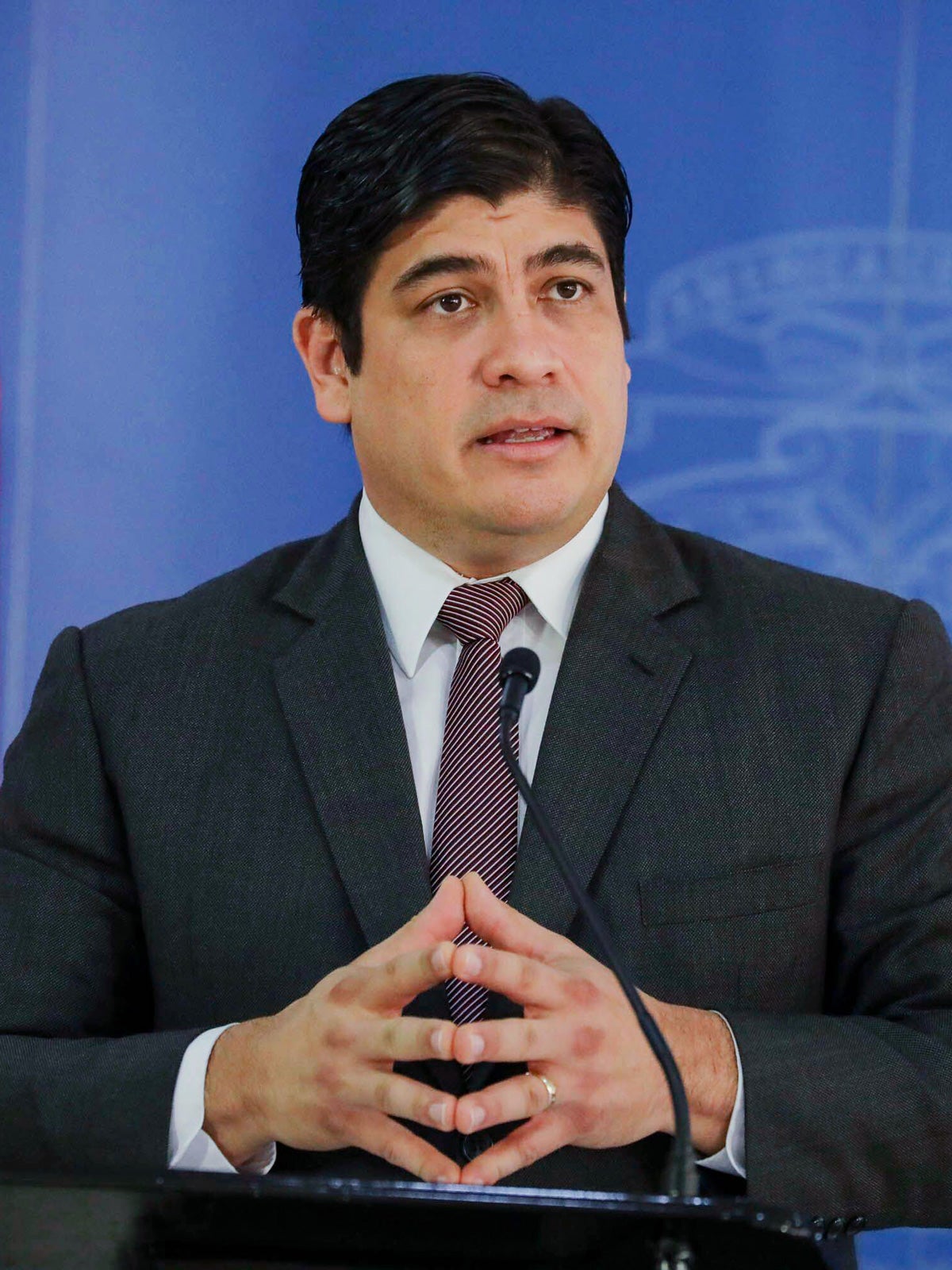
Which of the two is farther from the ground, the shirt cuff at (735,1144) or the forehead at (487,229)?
the forehead at (487,229)

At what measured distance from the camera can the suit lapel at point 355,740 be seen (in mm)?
1743

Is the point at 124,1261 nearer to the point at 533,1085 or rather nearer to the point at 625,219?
the point at 533,1085

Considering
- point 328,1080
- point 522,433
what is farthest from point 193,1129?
point 522,433

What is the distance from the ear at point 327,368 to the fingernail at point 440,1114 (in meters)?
1.05

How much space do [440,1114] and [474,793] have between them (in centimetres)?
47

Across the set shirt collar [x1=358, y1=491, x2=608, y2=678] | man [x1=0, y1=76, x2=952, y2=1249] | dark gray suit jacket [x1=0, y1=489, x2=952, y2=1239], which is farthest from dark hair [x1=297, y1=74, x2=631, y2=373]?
dark gray suit jacket [x1=0, y1=489, x2=952, y2=1239]

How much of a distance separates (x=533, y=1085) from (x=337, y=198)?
115cm

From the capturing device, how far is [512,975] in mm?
1406

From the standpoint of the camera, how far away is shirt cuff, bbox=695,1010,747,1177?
1603mm

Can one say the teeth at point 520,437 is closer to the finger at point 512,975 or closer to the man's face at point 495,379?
the man's face at point 495,379

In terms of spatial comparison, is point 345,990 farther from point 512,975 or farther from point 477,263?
point 477,263

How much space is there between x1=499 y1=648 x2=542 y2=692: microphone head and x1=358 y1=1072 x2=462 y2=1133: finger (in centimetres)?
37

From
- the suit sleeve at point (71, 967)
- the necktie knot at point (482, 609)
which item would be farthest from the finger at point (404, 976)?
the necktie knot at point (482, 609)

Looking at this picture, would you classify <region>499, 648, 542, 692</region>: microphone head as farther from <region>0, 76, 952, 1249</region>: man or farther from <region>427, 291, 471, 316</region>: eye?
<region>427, 291, 471, 316</region>: eye
